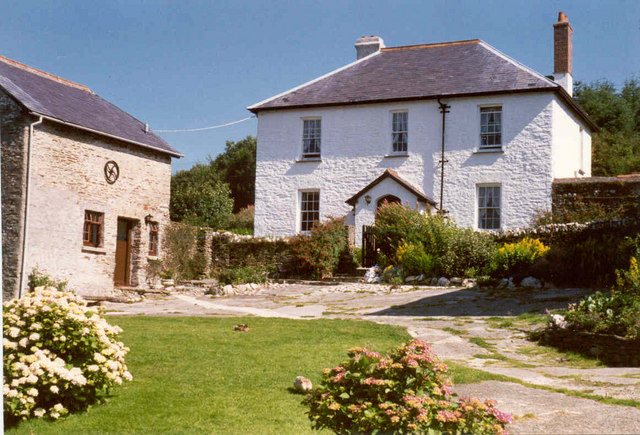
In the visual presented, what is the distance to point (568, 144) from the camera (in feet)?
89.5

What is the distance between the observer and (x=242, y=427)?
5922mm

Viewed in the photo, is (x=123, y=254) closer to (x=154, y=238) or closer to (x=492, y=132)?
(x=154, y=238)

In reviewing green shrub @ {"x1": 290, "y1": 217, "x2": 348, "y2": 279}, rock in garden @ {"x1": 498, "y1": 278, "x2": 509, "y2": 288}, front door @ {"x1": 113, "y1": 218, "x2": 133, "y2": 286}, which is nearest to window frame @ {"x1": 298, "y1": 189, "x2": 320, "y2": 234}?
green shrub @ {"x1": 290, "y1": 217, "x2": 348, "y2": 279}

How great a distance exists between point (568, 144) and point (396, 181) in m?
7.73

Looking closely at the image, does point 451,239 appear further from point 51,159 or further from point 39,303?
point 39,303

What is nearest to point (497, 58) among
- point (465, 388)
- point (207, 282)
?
point (207, 282)

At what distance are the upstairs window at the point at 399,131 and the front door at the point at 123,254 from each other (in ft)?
36.7

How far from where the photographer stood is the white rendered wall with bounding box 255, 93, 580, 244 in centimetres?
2511

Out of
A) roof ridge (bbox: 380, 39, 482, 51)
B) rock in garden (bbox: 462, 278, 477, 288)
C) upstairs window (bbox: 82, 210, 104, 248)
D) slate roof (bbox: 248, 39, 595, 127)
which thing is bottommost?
rock in garden (bbox: 462, 278, 477, 288)

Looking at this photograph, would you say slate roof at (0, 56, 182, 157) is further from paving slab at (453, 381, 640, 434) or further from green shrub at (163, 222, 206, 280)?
paving slab at (453, 381, 640, 434)

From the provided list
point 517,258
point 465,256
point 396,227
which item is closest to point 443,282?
point 465,256

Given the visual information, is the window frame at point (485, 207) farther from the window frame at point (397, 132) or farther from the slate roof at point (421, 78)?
the slate roof at point (421, 78)

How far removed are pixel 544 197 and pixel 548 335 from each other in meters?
15.0

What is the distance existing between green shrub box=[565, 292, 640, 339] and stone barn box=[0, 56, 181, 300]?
597 inches
